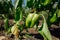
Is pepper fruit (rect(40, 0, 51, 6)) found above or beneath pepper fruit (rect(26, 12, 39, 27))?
above

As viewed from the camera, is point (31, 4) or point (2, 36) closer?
point (31, 4)

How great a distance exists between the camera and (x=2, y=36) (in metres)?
1.92

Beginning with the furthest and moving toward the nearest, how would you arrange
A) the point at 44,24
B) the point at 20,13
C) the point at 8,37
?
the point at 8,37 → the point at 20,13 → the point at 44,24

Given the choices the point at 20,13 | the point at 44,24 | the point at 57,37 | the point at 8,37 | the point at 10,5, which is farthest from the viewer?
the point at 57,37

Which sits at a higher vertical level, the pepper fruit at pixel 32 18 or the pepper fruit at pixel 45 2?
the pepper fruit at pixel 45 2

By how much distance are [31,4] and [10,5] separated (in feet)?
0.95

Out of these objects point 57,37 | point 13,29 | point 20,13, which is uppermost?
point 20,13

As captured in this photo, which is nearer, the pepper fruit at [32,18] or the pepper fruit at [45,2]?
the pepper fruit at [32,18]

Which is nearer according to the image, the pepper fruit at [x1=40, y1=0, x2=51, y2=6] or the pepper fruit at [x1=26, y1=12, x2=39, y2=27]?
the pepper fruit at [x1=26, y1=12, x2=39, y2=27]

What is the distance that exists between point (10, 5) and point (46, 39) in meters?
0.64

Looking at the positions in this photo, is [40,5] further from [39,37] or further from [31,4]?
[39,37]

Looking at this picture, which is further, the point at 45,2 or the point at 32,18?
the point at 45,2

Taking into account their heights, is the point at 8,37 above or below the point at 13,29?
below

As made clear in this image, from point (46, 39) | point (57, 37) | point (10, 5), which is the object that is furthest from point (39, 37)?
point (46, 39)
